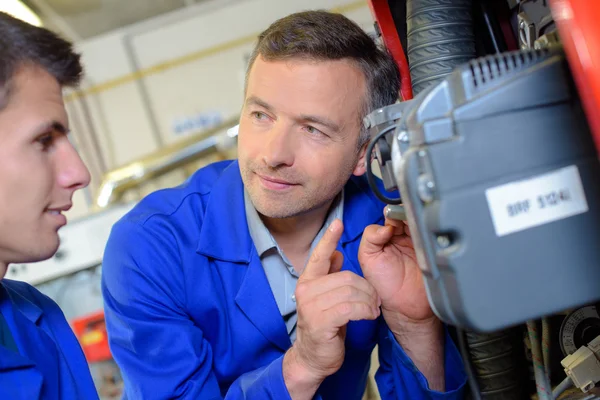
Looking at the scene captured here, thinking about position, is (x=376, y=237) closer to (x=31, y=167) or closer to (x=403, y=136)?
(x=403, y=136)

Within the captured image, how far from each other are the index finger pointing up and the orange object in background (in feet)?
7.30

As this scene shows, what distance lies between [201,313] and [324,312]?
0.39 metres

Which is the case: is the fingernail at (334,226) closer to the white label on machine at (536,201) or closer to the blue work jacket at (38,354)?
the white label on machine at (536,201)

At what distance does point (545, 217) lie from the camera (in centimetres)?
56

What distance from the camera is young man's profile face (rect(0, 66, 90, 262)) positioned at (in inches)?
32.3

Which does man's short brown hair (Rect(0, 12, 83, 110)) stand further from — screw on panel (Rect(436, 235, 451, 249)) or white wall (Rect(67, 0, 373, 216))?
white wall (Rect(67, 0, 373, 216))

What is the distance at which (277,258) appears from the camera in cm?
135

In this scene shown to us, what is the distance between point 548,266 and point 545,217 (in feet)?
0.16

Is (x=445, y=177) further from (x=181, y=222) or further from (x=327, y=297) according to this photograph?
(x=181, y=222)

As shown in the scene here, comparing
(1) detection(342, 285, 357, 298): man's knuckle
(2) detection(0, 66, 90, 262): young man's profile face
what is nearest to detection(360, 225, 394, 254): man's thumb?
(1) detection(342, 285, 357, 298): man's knuckle

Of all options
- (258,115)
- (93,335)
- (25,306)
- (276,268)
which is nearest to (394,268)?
(276,268)

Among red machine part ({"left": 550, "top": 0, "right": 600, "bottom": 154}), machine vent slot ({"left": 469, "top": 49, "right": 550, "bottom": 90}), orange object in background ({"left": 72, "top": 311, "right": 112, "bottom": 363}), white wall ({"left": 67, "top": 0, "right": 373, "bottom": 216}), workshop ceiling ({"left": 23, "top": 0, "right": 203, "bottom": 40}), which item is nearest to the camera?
red machine part ({"left": 550, "top": 0, "right": 600, "bottom": 154})

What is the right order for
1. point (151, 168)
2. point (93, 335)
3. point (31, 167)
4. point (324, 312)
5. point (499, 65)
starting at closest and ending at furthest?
point (499, 65)
point (31, 167)
point (324, 312)
point (93, 335)
point (151, 168)

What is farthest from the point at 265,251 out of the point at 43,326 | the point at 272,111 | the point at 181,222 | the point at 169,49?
the point at 169,49
